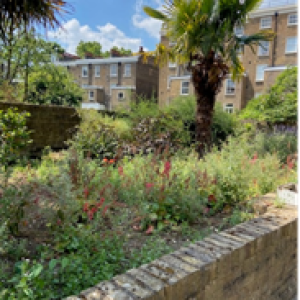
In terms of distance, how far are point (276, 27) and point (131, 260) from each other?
25.4m

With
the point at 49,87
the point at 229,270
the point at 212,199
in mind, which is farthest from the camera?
the point at 49,87

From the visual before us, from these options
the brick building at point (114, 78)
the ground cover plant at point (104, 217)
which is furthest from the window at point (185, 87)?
the ground cover plant at point (104, 217)

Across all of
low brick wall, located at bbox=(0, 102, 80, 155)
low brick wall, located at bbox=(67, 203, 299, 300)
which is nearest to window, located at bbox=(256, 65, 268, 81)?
low brick wall, located at bbox=(0, 102, 80, 155)

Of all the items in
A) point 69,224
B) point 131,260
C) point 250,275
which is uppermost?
point 69,224

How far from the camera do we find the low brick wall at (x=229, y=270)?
1.72 m

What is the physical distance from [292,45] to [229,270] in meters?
24.6

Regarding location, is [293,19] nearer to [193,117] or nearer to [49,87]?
[193,117]

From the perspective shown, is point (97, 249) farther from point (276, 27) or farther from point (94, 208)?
point (276, 27)

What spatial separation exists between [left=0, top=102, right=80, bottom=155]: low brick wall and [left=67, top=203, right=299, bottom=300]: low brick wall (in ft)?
18.3

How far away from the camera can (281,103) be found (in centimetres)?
1608

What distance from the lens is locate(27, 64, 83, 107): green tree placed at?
12.3 m

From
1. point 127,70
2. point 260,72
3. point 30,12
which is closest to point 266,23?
point 260,72

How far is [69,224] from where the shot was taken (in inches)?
102

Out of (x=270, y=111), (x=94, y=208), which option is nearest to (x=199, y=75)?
(x=94, y=208)
